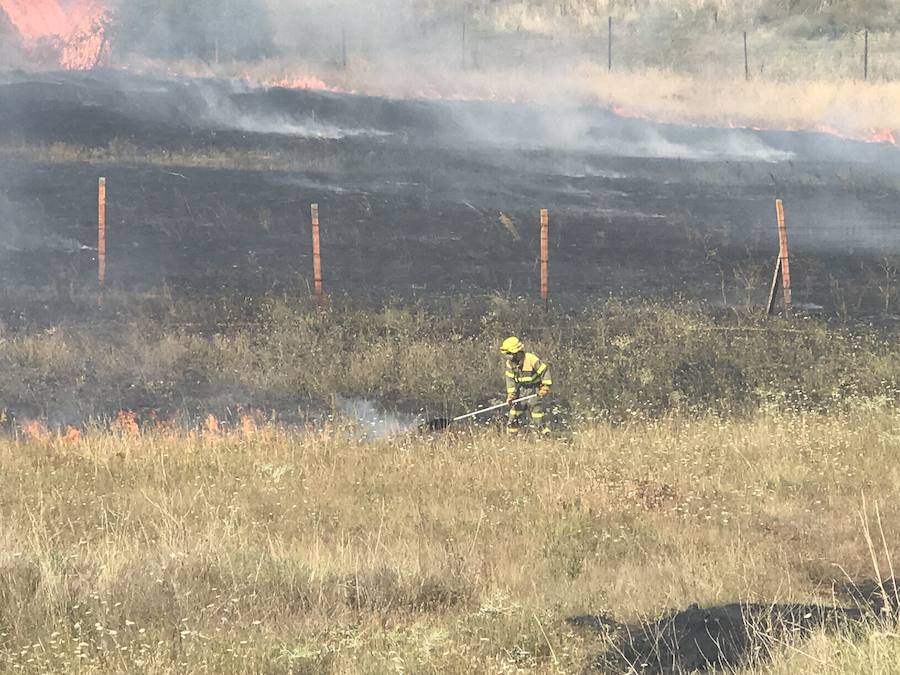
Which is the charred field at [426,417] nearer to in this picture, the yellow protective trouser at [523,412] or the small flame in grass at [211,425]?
the small flame in grass at [211,425]

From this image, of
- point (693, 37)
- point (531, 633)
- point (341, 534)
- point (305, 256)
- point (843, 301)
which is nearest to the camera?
point (531, 633)

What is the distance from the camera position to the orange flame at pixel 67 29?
62531 mm

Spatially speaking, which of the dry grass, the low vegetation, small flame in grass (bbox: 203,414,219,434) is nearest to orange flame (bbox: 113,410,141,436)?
the low vegetation

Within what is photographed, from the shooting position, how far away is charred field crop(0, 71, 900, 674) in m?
5.90

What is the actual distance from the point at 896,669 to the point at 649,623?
5.57 ft

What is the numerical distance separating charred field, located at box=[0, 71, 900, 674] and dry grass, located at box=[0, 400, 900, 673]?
0.11 feet

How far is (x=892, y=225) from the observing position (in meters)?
33.6

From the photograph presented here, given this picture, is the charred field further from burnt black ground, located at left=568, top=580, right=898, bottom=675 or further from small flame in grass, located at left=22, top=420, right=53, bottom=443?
A: small flame in grass, located at left=22, top=420, right=53, bottom=443

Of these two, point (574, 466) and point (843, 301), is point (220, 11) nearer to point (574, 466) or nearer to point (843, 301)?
point (843, 301)

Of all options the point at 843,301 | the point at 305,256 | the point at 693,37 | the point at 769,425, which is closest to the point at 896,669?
the point at 769,425

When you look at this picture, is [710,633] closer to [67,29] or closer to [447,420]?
[447,420]

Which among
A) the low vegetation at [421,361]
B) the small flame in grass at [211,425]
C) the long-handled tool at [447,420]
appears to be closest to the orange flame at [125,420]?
the low vegetation at [421,361]

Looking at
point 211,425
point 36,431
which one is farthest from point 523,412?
point 36,431

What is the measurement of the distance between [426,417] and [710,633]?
31.5ft
